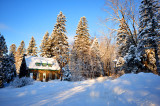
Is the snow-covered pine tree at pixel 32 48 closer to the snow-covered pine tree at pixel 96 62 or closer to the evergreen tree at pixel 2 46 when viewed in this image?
the evergreen tree at pixel 2 46

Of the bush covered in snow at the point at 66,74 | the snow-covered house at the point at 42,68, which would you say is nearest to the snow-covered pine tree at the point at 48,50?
the snow-covered house at the point at 42,68

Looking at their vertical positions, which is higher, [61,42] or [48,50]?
[61,42]

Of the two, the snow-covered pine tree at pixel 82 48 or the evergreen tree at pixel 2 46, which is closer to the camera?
the snow-covered pine tree at pixel 82 48

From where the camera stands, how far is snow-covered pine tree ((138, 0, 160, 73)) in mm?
12578

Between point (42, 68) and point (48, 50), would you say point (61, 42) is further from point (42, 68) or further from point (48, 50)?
point (48, 50)

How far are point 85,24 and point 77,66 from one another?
14785 millimetres

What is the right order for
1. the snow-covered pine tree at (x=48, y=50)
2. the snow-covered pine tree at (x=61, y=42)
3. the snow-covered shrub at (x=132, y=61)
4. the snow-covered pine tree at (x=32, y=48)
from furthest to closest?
1. the snow-covered pine tree at (x=32, y=48)
2. the snow-covered pine tree at (x=48, y=50)
3. the snow-covered pine tree at (x=61, y=42)
4. the snow-covered shrub at (x=132, y=61)

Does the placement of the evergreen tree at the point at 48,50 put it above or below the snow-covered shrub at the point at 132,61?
above

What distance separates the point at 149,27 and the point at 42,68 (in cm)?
2335

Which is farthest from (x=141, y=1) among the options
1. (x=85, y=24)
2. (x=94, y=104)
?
(x=85, y=24)

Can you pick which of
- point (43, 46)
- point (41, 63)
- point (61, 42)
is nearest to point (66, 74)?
point (41, 63)

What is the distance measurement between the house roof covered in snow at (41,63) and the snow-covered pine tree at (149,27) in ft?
68.2

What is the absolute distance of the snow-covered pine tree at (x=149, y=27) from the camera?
1258 centimetres

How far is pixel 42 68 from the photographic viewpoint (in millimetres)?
26109
